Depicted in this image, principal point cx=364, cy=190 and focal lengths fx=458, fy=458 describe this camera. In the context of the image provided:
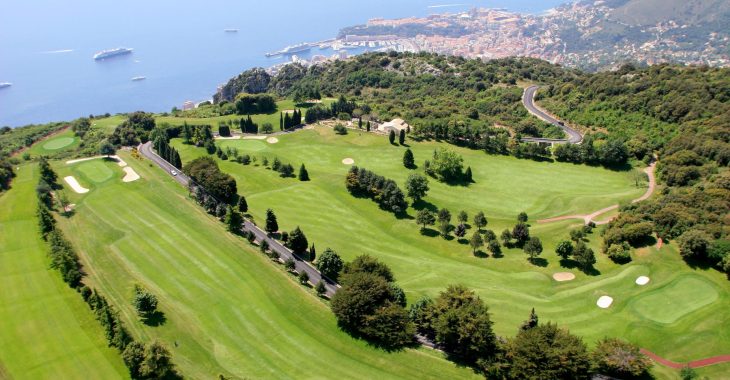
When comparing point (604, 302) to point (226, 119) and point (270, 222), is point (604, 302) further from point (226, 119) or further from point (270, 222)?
point (226, 119)

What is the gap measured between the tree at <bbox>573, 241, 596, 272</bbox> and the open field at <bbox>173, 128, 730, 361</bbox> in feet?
4.45

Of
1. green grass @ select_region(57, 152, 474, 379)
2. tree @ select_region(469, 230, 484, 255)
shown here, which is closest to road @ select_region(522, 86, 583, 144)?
tree @ select_region(469, 230, 484, 255)

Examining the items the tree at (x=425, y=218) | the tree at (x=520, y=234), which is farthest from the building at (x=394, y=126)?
the tree at (x=520, y=234)

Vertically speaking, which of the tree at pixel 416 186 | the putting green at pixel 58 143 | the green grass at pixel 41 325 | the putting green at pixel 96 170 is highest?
the tree at pixel 416 186

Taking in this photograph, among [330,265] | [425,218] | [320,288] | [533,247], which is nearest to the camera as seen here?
[320,288]

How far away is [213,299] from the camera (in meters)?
63.7

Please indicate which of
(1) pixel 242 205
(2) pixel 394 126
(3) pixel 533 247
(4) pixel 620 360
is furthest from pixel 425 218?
(2) pixel 394 126

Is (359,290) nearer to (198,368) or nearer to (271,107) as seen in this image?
(198,368)

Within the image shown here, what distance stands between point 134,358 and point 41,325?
18168mm

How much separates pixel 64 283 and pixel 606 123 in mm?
127888

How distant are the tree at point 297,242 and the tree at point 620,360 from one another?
42.7 metres

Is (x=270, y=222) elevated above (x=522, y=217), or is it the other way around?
(x=270, y=222)

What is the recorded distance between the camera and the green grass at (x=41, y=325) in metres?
53.0

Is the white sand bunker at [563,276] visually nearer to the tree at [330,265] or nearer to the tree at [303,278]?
the tree at [330,265]
